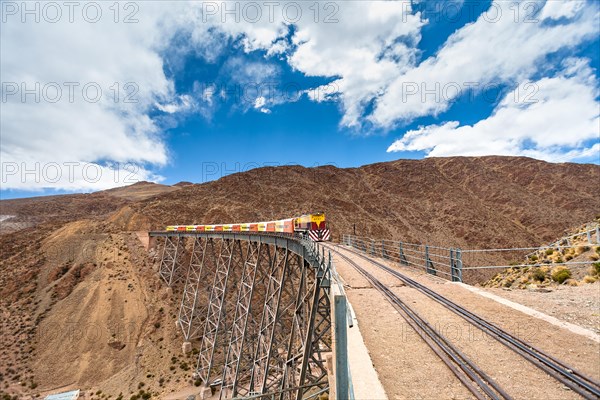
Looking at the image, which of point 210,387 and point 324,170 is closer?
point 210,387

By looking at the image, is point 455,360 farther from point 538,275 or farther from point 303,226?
point 303,226

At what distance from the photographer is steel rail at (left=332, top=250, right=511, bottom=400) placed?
12.9ft

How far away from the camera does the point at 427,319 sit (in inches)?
258

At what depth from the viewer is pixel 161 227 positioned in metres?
40.5

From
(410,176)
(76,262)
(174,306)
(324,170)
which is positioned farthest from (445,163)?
(76,262)

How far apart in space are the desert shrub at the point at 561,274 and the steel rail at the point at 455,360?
24.9 ft

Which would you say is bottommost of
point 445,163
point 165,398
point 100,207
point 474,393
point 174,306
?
point 165,398

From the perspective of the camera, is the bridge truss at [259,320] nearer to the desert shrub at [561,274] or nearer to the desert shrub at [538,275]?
the desert shrub at [538,275]

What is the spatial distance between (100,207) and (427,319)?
104883 mm

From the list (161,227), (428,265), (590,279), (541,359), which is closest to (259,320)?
(428,265)

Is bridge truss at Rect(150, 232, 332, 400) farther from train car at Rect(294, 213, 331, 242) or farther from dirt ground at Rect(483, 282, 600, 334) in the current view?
dirt ground at Rect(483, 282, 600, 334)

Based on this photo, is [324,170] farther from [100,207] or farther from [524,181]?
[100,207]

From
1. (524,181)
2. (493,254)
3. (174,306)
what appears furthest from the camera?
(524,181)

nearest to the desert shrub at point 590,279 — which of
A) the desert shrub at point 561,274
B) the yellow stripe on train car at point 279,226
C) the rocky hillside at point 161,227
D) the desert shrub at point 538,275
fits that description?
the desert shrub at point 561,274
